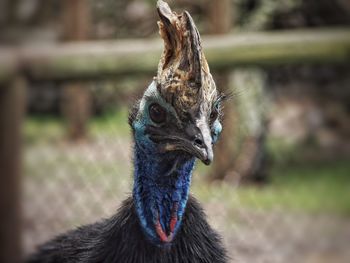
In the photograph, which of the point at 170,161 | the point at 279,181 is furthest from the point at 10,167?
the point at 279,181

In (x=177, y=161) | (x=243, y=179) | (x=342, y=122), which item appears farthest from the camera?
(x=342, y=122)

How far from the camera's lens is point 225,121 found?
5.28m

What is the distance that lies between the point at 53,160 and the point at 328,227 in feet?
6.13

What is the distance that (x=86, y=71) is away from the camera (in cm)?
429

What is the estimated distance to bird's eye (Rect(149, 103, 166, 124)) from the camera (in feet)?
7.23

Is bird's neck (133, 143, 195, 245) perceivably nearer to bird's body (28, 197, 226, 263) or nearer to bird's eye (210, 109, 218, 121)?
bird's body (28, 197, 226, 263)

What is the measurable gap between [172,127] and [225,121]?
3108 millimetres

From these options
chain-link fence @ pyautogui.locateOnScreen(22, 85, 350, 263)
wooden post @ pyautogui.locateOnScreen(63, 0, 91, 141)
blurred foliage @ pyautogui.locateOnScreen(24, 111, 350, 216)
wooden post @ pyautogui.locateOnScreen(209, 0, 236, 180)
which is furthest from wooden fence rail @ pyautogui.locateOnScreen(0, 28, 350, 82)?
wooden post @ pyautogui.locateOnScreen(63, 0, 91, 141)

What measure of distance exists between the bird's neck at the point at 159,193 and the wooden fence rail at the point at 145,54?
Result: 1913 mm

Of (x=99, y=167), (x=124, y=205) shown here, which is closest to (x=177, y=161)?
(x=124, y=205)

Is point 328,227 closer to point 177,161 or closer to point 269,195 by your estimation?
point 269,195

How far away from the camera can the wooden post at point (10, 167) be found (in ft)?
13.9

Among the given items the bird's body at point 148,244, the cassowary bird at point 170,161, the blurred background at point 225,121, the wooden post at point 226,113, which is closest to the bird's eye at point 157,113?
the cassowary bird at point 170,161

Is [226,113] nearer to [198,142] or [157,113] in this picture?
[157,113]
